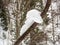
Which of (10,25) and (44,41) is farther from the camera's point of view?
(44,41)

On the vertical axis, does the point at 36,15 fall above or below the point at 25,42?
above

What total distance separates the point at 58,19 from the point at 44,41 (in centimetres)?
81

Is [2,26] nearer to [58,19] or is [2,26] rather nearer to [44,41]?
[44,41]

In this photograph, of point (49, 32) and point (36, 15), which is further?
point (49, 32)

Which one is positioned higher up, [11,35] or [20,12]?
[20,12]

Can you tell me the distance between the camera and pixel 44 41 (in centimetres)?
295

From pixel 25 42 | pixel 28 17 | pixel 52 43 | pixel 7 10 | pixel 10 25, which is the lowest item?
pixel 52 43

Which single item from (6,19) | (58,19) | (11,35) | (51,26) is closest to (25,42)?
(11,35)

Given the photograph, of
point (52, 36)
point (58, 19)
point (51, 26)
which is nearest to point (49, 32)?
point (52, 36)

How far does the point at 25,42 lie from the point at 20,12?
666 millimetres

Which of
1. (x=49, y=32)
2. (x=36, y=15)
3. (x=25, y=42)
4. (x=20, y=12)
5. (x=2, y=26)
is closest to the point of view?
(x=36, y=15)

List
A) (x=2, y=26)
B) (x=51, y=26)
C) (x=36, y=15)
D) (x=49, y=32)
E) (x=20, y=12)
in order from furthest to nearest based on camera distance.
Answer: (x=51, y=26) → (x=49, y=32) → (x=2, y=26) → (x=20, y=12) → (x=36, y=15)

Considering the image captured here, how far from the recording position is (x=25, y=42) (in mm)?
2537

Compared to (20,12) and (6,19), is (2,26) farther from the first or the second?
(20,12)
